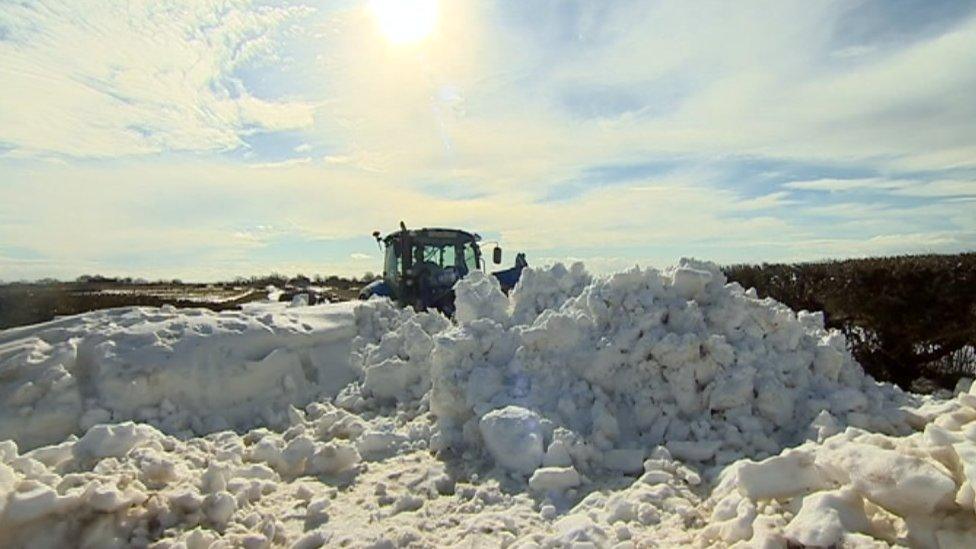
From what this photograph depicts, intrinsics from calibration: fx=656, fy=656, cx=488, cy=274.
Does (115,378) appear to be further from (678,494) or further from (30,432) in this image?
(678,494)

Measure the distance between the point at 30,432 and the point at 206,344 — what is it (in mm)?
1662

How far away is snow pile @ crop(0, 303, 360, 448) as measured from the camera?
5.44 metres

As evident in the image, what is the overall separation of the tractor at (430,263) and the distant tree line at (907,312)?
558 cm

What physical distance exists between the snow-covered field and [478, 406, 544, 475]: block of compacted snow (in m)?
0.01

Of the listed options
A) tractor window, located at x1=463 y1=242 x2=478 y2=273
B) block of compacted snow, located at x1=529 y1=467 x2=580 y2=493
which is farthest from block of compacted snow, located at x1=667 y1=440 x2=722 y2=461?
tractor window, located at x1=463 y1=242 x2=478 y2=273

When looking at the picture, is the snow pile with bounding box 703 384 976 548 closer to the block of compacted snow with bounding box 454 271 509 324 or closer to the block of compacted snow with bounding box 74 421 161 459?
the block of compacted snow with bounding box 454 271 509 324

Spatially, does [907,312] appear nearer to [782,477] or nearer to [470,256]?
[782,477]

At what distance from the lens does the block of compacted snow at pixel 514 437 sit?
4.27 meters

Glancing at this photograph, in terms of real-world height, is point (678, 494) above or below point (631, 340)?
below

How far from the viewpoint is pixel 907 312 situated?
23.7ft

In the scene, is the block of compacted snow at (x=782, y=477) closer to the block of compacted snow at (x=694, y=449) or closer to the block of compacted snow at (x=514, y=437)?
the block of compacted snow at (x=694, y=449)

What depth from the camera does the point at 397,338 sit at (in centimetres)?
692

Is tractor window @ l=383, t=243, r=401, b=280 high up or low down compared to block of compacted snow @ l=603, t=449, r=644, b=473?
up

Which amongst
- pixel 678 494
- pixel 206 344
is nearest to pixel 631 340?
pixel 678 494
